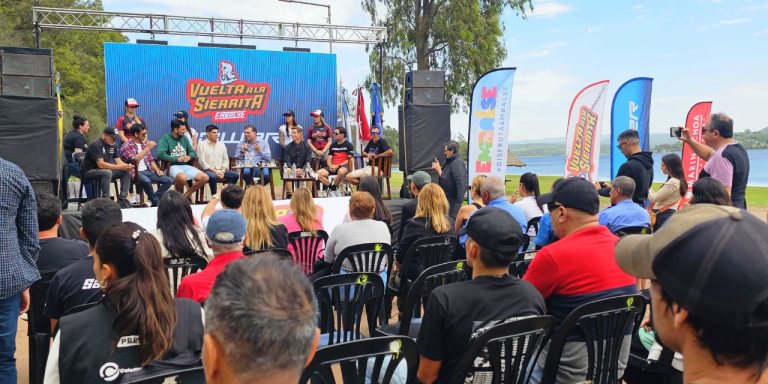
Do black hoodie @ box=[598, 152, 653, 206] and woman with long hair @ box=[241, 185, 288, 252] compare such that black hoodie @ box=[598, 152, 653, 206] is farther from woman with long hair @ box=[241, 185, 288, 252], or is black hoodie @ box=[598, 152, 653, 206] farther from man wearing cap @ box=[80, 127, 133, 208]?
man wearing cap @ box=[80, 127, 133, 208]

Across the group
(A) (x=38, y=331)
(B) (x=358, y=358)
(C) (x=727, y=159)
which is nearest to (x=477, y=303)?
(B) (x=358, y=358)

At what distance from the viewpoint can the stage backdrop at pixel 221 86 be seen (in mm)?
10750

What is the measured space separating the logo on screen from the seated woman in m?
10.3

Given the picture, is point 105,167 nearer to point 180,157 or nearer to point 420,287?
point 180,157

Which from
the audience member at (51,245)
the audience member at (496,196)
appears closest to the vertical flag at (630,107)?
the audience member at (496,196)

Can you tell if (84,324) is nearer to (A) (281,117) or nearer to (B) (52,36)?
(A) (281,117)

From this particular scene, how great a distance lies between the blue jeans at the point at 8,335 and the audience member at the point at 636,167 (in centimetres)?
506

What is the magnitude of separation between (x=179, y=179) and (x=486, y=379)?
6667 millimetres

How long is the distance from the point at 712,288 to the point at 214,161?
27.1 ft

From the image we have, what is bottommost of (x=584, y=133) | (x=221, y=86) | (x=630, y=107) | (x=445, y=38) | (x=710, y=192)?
(x=710, y=192)

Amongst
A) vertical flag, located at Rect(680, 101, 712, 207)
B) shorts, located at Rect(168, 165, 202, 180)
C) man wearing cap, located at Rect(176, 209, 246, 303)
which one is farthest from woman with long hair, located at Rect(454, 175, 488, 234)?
vertical flag, located at Rect(680, 101, 712, 207)

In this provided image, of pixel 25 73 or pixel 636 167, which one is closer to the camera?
pixel 636 167

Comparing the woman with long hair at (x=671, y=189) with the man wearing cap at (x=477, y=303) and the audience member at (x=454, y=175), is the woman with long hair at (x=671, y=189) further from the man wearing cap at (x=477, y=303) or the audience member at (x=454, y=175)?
the man wearing cap at (x=477, y=303)

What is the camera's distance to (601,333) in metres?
2.13
